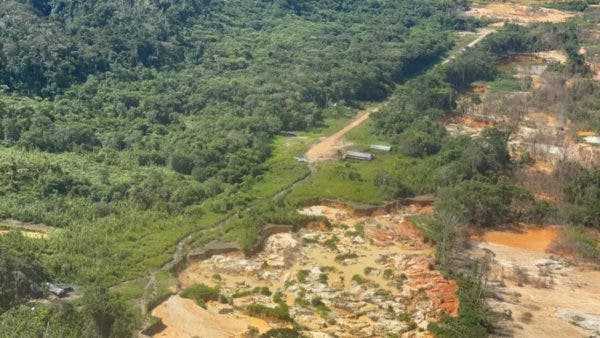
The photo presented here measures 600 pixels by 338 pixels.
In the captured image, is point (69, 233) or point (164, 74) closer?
point (69, 233)

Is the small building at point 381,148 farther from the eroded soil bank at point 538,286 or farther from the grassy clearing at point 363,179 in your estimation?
the eroded soil bank at point 538,286

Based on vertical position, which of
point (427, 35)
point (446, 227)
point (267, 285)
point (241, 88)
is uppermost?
point (427, 35)

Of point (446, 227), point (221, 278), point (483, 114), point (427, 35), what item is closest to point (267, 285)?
point (221, 278)

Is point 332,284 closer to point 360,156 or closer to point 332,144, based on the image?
point 360,156

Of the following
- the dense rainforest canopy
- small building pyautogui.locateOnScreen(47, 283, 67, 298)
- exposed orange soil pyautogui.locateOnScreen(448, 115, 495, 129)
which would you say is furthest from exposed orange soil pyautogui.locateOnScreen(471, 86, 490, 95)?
small building pyautogui.locateOnScreen(47, 283, 67, 298)

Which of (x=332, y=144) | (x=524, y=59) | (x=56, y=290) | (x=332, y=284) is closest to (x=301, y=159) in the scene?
(x=332, y=144)

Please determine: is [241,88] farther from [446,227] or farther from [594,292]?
[594,292]

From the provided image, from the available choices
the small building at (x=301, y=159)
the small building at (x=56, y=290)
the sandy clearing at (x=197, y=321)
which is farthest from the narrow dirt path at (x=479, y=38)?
the small building at (x=56, y=290)
